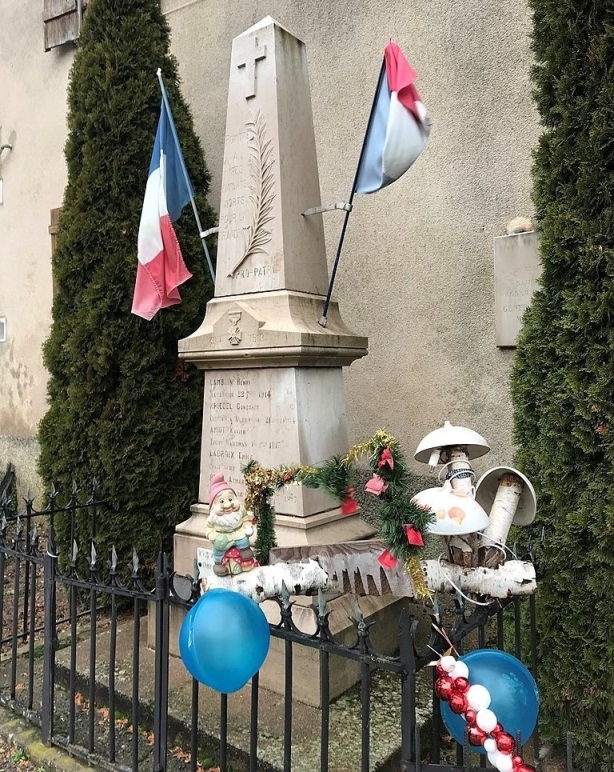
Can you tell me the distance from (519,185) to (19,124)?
615 centimetres

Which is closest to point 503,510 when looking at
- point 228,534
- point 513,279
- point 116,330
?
point 228,534

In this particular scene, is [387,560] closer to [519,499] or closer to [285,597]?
[285,597]

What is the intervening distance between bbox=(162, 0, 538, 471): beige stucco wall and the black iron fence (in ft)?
5.24

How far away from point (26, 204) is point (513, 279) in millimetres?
5973

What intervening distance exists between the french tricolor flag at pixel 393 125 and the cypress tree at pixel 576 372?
1.81 feet

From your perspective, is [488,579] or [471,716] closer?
[471,716]

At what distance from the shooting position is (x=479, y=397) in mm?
4156

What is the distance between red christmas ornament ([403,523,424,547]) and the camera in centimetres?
178

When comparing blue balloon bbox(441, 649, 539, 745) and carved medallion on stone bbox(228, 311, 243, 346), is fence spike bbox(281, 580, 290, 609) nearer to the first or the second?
blue balloon bbox(441, 649, 539, 745)

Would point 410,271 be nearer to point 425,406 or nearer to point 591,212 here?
point 425,406

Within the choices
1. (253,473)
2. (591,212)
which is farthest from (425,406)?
(253,473)

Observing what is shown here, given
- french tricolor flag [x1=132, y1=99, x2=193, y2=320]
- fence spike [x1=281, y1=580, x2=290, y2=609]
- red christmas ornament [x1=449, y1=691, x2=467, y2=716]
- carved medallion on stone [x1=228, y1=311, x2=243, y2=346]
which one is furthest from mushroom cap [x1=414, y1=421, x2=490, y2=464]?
french tricolor flag [x1=132, y1=99, x2=193, y2=320]

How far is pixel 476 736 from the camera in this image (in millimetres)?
1557

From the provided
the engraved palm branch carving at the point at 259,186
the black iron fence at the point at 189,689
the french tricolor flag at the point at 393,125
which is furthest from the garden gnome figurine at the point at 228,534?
the french tricolor flag at the point at 393,125
